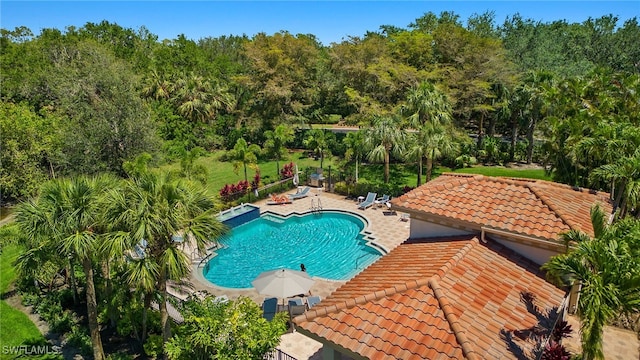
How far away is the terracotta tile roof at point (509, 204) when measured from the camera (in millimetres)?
11538

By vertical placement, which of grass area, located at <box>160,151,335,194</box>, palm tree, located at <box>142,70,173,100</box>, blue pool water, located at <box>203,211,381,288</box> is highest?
palm tree, located at <box>142,70,173,100</box>

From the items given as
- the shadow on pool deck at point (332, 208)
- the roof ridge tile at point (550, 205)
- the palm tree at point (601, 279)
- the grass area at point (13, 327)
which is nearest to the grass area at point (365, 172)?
the shadow on pool deck at point (332, 208)

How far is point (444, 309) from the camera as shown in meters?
8.70

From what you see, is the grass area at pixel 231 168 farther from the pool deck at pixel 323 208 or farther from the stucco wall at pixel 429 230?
the stucco wall at pixel 429 230

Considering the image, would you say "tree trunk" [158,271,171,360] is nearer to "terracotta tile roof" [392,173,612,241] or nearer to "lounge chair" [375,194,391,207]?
"terracotta tile roof" [392,173,612,241]

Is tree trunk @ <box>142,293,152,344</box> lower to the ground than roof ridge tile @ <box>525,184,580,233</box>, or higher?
lower

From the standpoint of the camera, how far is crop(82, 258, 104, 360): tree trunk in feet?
37.4

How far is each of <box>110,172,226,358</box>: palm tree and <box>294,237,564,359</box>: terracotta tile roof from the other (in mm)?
3673

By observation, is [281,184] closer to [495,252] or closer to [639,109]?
[495,252]

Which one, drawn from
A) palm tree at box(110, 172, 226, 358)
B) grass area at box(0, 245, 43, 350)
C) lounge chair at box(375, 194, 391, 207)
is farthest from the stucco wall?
lounge chair at box(375, 194, 391, 207)

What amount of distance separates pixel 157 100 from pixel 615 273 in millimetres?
50394

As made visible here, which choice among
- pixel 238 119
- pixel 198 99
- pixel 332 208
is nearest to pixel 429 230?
pixel 332 208

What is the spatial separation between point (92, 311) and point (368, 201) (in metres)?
20.4

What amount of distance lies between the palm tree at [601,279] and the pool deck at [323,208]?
26.9ft
